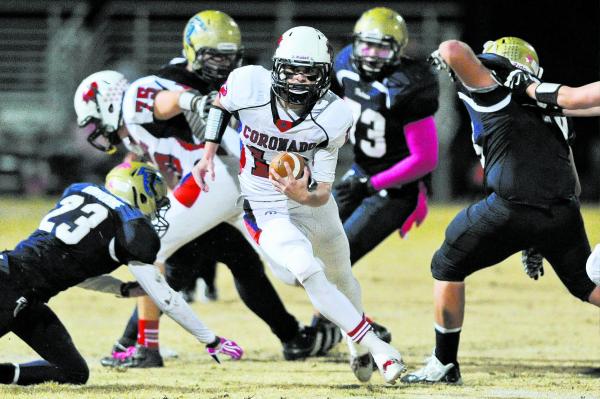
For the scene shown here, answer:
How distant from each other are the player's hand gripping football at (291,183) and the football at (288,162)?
0.04 feet

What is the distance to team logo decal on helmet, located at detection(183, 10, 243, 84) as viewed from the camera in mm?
6453

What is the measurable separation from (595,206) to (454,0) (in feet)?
12.7

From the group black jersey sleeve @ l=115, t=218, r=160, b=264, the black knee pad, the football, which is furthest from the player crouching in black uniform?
the black knee pad

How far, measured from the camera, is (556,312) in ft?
25.6

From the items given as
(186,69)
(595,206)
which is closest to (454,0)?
(595,206)

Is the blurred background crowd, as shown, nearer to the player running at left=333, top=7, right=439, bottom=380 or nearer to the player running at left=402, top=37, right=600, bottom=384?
the player running at left=333, top=7, right=439, bottom=380

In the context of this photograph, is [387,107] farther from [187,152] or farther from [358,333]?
[358,333]

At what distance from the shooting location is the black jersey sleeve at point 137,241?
16.5 feet

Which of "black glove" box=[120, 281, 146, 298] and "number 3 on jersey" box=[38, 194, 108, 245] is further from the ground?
"number 3 on jersey" box=[38, 194, 108, 245]

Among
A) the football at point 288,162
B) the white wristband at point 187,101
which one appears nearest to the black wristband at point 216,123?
the white wristband at point 187,101

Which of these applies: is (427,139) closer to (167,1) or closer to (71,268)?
(71,268)

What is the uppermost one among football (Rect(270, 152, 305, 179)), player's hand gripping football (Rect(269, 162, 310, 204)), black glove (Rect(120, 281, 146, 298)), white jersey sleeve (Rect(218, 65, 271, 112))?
white jersey sleeve (Rect(218, 65, 271, 112))

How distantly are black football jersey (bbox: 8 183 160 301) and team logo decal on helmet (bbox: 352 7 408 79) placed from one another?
207cm

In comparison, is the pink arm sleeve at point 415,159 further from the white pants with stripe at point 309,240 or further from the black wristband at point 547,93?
the black wristband at point 547,93
